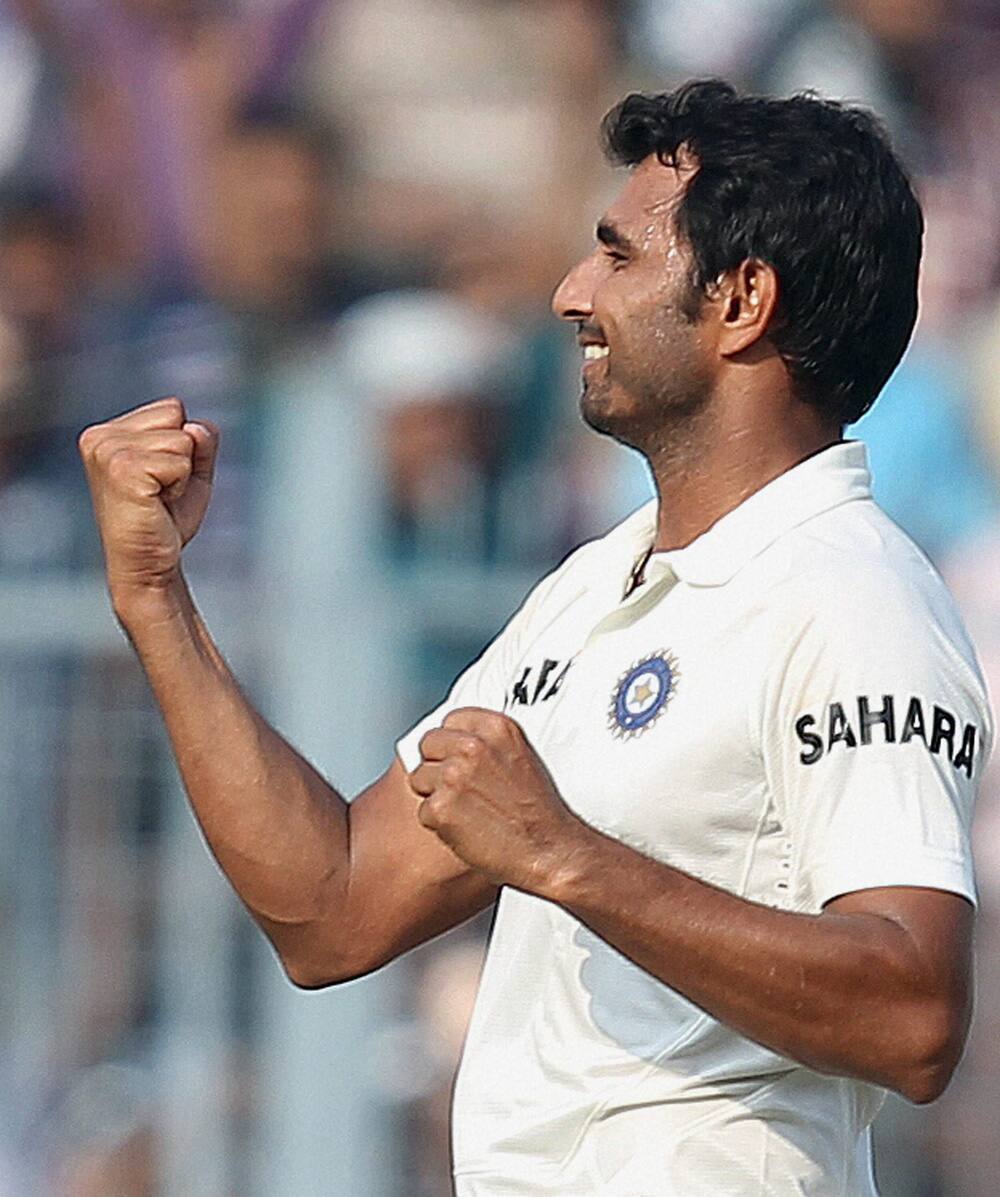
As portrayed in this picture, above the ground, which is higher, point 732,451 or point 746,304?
point 746,304

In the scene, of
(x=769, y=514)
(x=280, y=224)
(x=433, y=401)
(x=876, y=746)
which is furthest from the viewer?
(x=280, y=224)

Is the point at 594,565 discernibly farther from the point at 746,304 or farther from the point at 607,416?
the point at 746,304

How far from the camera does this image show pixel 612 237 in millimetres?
2729

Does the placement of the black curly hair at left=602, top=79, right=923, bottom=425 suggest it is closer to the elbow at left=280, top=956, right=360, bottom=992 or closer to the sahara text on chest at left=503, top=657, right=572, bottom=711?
the sahara text on chest at left=503, top=657, right=572, bottom=711

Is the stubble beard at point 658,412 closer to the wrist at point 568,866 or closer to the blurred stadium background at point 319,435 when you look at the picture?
the wrist at point 568,866

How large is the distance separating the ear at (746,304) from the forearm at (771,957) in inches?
25.7

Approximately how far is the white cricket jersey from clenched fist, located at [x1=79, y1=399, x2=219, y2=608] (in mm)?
437

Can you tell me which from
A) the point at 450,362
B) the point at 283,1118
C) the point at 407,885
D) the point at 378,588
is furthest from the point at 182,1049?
the point at 407,885

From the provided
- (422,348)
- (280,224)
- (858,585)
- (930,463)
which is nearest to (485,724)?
(858,585)

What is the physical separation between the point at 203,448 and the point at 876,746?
32.3 inches

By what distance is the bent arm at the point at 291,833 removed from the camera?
2756mm

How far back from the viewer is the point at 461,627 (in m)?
5.12

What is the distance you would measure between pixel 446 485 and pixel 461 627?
15.6 inches

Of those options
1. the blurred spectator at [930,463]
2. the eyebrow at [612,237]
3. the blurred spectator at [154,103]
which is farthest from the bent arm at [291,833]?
the blurred spectator at [154,103]
